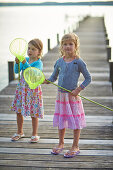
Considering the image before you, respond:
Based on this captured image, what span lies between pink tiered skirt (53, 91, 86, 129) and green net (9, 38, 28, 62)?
694 mm

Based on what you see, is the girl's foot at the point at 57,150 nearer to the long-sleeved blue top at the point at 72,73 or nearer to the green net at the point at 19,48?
the long-sleeved blue top at the point at 72,73

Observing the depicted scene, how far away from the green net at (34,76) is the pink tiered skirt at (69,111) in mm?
339

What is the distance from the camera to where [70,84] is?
155 inches

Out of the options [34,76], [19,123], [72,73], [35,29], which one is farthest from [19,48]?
[35,29]

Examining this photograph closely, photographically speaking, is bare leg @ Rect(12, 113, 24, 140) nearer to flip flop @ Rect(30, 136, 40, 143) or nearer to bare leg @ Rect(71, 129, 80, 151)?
flip flop @ Rect(30, 136, 40, 143)

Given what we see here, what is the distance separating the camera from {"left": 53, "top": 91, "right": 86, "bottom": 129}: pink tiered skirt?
3.97 metres

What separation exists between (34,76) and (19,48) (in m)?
0.55

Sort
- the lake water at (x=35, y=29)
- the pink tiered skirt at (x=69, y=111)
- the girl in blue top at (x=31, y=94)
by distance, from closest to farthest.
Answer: the pink tiered skirt at (x=69, y=111) < the girl in blue top at (x=31, y=94) < the lake water at (x=35, y=29)

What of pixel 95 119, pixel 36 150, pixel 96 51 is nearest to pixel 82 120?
pixel 36 150

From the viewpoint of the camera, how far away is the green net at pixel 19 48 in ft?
13.5

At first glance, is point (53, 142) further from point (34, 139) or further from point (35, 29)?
point (35, 29)

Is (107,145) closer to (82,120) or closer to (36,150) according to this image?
(82,120)

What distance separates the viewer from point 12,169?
374cm

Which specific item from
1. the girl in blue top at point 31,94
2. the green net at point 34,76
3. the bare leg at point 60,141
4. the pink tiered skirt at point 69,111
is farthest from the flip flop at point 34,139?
the green net at point 34,76
